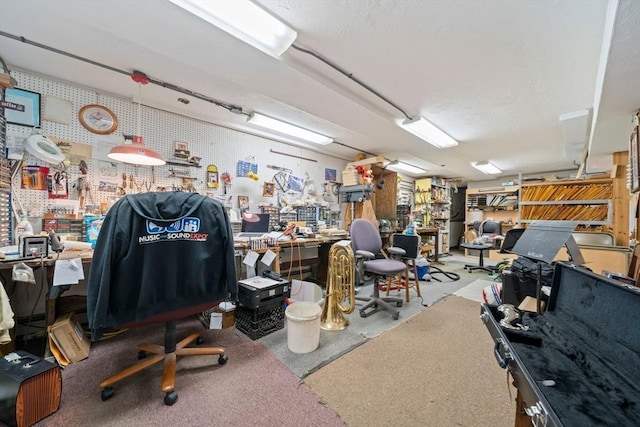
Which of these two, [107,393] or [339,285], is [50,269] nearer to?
[107,393]

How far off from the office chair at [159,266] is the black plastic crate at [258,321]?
2.10ft

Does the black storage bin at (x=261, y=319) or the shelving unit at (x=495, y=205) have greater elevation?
the shelving unit at (x=495, y=205)

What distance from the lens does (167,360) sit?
5.07 ft

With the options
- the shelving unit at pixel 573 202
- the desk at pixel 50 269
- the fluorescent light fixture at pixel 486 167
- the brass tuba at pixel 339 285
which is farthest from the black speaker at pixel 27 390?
the fluorescent light fixture at pixel 486 167

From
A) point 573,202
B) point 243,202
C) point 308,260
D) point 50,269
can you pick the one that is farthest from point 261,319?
point 573,202

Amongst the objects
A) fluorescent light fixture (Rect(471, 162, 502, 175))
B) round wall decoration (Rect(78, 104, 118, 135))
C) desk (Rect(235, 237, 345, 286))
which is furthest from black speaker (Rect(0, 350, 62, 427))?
fluorescent light fixture (Rect(471, 162, 502, 175))

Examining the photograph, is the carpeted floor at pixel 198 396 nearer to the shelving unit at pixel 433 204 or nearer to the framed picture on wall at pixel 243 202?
the framed picture on wall at pixel 243 202

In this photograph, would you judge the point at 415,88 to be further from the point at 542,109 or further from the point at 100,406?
the point at 100,406

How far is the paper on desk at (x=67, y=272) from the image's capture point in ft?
5.03

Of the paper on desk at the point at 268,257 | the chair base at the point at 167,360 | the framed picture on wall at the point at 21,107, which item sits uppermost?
the framed picture on wall at the point at 21,107

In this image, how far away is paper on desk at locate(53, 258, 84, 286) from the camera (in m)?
1.53

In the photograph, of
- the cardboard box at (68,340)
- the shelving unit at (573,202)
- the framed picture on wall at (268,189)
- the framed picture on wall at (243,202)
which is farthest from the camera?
the framed picture on wall at (268,189)

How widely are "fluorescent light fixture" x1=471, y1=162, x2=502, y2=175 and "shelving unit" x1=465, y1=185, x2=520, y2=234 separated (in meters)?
0.86

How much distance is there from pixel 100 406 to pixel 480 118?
14.1 feet
